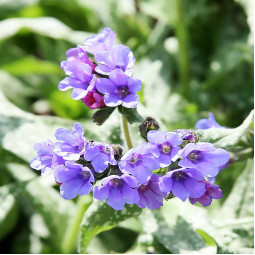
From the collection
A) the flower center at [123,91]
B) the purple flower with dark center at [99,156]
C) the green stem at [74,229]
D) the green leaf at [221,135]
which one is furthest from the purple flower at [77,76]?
the green stem at [74,229]

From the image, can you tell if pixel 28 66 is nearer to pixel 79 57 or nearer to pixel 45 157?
pixel 79 57

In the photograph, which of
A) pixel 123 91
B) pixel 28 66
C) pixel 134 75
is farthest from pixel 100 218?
pixel 28 66

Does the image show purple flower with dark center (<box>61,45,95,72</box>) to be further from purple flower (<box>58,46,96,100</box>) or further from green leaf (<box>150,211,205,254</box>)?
green leaf (<box>150,211,205,254</box>)

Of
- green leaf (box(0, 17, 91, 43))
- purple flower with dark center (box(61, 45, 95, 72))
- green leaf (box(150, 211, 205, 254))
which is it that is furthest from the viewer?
green leaf (box(0, 17, 91, 43))

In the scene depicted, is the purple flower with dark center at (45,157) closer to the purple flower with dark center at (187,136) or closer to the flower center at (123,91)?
the flower center at (123,91)

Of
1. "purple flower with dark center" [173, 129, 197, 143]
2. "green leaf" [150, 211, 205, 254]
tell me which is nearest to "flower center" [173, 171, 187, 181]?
"purple flower with dark center" [173, 129, 197, 143]

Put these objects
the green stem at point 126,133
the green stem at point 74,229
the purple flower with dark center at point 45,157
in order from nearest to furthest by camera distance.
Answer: the purple flower with dark center at point 45,157
the green stem at point 126,133
the green stem at point 74,229

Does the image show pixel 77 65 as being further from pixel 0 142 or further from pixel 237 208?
pixel 237 208

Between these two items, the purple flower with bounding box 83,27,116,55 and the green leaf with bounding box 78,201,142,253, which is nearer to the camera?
the purple flower with bounding box 83,27,116,55
